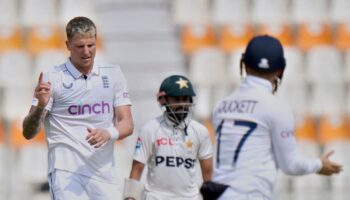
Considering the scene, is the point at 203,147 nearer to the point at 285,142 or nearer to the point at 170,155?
the point at 170,155

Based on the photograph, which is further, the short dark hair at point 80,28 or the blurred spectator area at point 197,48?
the blurred spectator area at point 197,48

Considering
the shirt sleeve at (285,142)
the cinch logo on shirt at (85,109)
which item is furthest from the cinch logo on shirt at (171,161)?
the shirt sleeve at (285,142)

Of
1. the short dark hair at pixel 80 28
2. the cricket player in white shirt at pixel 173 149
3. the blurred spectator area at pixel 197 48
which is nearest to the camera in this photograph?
the short dark hair at pixel 80 28

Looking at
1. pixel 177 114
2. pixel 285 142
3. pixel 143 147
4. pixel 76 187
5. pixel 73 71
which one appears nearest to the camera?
pixel 285 142

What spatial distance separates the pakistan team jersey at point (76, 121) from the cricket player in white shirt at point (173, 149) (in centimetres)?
55

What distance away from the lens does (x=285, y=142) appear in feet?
17.6

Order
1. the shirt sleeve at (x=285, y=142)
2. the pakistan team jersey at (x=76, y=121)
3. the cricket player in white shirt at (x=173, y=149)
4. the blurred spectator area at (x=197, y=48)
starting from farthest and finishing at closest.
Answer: the blurred spectator area at (x=197, y=48), the cricket player in white shirt at (x=173, y=149), the pakistan team jersey at (x=76, y=121), the shirt sleeve at (x=285, y=142)

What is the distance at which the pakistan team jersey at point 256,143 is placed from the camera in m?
5.36

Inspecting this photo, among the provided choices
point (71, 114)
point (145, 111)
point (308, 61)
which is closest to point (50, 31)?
point (145, 111)

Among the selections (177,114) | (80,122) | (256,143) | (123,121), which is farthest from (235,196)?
(177,114)

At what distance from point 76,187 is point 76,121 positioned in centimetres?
41

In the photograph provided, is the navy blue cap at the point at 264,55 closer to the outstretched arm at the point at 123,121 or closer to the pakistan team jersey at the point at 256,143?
the pakistan team jersey at the point at 256,143

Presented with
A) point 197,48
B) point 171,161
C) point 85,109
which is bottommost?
point 197,48

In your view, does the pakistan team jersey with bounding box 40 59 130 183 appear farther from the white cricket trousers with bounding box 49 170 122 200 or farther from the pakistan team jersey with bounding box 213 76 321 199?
the pakistan team jersey with bounding box 213 76 321 199
